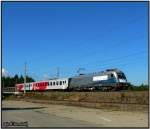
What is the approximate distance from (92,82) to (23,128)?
3769 centimetres

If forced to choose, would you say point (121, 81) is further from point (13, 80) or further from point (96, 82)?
point (13, 80)

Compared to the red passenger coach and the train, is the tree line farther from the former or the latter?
the train

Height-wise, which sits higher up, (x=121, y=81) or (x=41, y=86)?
(x=41, y=86)

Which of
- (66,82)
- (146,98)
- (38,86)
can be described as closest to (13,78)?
(38,86)

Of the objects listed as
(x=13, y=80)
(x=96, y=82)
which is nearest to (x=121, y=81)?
(x=96, y=82)

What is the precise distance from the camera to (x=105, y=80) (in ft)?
163

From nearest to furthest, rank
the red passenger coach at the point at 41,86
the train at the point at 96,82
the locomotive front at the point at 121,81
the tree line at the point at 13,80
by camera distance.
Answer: the locomotive front at the point at 121,81 < the train at the point at 96,82 < the red passenger coach at the point at 41,86 < the tree line at the point at 13,80

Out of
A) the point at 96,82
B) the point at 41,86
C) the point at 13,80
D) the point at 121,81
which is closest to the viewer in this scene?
the point at 121,81

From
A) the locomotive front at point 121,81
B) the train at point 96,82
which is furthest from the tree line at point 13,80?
the locomotive front at point 121,81

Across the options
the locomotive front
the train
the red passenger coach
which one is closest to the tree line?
the red passenger coach

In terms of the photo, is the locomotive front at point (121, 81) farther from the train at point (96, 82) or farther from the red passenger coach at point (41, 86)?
the red passenger coach at point (41, 86)

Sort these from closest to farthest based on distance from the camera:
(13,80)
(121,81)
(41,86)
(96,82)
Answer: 1. (121,81)
2. (96,82)
3. (41,86)
4. (13,80)

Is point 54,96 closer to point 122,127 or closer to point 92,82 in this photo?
point 92,82

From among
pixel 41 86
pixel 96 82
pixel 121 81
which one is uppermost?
pixel 41 86
